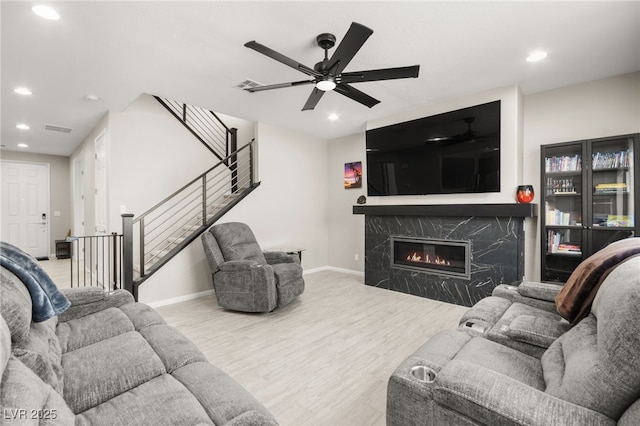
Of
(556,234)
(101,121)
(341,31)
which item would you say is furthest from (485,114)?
(101,121)

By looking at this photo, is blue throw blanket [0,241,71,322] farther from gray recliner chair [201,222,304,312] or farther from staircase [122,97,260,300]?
staircase [122,97,260,300]

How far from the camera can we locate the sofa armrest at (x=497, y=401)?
0.90 metres

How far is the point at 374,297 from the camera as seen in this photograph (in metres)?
4.26

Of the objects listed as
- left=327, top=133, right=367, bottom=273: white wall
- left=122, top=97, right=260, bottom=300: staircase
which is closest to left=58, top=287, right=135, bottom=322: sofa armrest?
left=122, top=97, right=260, bottom=300: staircase

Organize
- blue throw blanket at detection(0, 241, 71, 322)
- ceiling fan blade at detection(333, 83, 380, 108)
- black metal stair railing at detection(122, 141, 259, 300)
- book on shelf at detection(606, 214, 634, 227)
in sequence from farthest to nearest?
black metal stair railing at detection(122, 141, 259, 300) → book on shelf at detection(606, 214, 634, 227) → ceiling fan blade at detection(333, 83, 380, 108) → blue throw blanket at detection(0, 241, 71, 322)

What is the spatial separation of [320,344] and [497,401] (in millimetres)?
1953

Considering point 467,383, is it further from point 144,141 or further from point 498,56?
point 144,141

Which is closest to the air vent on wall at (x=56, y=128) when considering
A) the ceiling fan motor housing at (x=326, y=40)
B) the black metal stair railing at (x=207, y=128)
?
the black metal stair railing at (x=207, y=128)

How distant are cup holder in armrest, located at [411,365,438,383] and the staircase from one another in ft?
11.7

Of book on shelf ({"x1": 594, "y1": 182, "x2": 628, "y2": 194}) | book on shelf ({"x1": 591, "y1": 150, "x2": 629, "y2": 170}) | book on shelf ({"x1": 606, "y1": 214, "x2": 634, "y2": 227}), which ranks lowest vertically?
book on shelf ({"x1": 606, "y1": 214, "x2": 634, "y2": 227})

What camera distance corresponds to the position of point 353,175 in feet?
19.0

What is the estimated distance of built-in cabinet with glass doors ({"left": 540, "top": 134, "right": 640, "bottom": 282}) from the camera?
3.16 metres

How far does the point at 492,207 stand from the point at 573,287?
2150 mm

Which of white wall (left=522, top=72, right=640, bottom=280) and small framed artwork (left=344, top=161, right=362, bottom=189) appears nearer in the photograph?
white wall (left=522, top=72, right=640, bottom=280)
